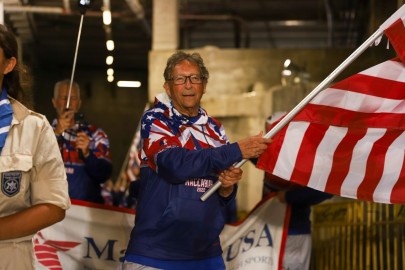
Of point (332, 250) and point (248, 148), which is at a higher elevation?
point (248, 148)

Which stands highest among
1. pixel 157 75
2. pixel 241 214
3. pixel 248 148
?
pixel 157 75

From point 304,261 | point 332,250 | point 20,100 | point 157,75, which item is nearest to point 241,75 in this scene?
point 157,75

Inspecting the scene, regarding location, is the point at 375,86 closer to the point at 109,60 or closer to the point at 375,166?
the point at 375,166

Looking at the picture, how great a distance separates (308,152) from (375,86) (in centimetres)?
58

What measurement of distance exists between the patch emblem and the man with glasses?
1810mm

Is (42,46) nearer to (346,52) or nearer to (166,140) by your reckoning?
(346,52)

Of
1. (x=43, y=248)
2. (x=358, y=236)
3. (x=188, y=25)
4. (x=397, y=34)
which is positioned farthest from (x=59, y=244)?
(x=188, y=25)

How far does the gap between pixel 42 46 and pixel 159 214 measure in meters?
22.8

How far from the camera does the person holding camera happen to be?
894cm

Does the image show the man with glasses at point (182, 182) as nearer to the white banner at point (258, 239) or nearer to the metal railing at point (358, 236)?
the white banner at point (258, 239)

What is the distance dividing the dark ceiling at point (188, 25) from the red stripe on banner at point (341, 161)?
12569 millimetres

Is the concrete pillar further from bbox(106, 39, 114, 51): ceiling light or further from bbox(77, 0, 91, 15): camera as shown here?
bbox(77, 0, 91, 15): camera

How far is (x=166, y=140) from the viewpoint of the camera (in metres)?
5.99

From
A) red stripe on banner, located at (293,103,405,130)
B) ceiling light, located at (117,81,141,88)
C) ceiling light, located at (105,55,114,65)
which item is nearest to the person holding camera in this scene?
red stripe on banner, located at (293,103,405,130)
